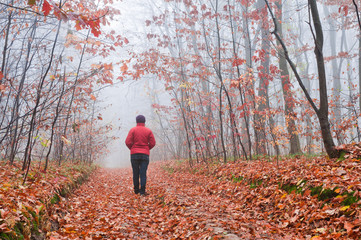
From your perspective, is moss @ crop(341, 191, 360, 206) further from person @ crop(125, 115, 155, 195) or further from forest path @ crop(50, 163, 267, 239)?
person @ crop(125, 115, 155, 195)

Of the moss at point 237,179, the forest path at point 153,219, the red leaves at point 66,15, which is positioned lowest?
the forest path at point 153,219

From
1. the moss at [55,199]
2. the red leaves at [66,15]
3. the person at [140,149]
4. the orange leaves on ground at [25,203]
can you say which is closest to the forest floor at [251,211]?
the moss at [55,199]

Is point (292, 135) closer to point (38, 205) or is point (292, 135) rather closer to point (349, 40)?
point (38, 205)

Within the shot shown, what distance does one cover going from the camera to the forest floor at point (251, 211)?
3465mm

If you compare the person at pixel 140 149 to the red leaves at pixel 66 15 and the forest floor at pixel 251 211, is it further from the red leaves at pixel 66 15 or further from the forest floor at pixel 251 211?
the red leaves at pixel 66 15

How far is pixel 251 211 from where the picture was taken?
4812 millimetres

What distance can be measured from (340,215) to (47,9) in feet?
16.0

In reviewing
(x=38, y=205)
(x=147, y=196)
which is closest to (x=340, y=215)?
(x=38, y=205)

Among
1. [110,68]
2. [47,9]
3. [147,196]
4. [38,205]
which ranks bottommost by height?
[147,196]

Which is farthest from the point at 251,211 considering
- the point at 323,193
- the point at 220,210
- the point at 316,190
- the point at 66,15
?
the point at 66,15

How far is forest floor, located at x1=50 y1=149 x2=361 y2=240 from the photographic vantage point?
3.46 metres

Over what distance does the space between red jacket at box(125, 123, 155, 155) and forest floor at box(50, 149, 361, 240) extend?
1454mm

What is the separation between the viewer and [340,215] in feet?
11.1

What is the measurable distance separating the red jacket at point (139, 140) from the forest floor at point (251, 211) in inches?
57.2
